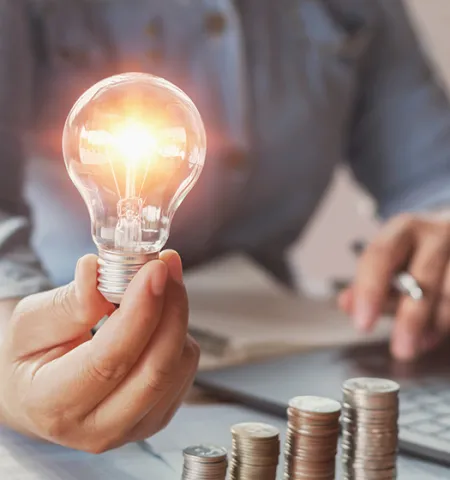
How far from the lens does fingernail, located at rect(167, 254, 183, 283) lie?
0.32 metres

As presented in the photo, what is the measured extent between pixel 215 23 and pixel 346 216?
79 cm

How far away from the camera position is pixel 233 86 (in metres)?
0.81

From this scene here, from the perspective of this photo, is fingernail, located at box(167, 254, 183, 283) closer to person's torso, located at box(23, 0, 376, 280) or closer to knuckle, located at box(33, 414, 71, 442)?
knuckle, located at box(33, 414, 71, 442)

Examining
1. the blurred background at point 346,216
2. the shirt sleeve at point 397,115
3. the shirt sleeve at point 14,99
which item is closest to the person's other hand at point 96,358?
the shirt sleeve at point 14,99

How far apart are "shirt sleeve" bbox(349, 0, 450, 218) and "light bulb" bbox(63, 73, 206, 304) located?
0.65 metres

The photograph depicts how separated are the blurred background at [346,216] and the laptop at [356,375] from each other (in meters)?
0.88

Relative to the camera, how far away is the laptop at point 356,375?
431mm

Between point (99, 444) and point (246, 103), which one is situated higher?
point (246, 103)

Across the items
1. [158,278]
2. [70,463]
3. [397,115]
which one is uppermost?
[397,115]

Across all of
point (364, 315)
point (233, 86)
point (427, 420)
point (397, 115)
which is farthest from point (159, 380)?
point (397, 115)

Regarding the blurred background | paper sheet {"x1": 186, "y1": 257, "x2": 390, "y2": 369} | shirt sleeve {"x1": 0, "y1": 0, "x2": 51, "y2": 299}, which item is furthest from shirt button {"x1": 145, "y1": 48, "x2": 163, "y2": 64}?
the blurred background

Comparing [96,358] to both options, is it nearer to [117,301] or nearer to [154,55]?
[117,301]

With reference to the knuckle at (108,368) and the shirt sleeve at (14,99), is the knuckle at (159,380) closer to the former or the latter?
the knuckle at (108,368)

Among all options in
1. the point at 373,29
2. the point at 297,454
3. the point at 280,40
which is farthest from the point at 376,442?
the point at 373,29
